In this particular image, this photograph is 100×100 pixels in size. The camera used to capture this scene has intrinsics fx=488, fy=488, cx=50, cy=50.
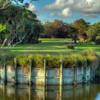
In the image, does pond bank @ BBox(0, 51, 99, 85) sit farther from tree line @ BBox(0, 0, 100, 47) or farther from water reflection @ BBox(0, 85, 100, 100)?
tree line @ BBox(0, 0, 100, 47)

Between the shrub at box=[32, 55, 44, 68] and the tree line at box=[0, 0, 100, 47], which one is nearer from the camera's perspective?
the shrub at box=[32, 55, 44, 68]

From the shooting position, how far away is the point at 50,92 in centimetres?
6053

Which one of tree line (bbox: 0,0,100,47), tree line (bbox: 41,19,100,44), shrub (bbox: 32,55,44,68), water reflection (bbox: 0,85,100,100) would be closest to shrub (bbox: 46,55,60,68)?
shrub (bbox: 32,55,44,68)

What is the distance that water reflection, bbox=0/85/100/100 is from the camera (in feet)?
188

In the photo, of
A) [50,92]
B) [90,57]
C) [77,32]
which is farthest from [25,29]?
[77,32]

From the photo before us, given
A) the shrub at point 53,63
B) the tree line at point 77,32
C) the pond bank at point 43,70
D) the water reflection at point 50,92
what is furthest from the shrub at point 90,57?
the tree line at point 77,32

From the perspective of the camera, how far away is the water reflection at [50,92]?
57.3 meters

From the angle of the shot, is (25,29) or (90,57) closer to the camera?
(90,57)

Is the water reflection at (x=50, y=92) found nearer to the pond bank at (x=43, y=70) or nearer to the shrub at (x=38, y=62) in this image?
the pond bank at (x=43, y=70)

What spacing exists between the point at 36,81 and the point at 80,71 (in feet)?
20.5

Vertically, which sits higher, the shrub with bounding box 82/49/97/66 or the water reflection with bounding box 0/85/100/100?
the shrub with bounding box 82/49/97/66

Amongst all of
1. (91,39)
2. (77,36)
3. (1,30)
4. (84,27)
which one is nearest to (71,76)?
(1,30)

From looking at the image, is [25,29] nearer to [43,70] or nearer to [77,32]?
[43,70]

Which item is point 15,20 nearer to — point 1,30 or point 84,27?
point 1,30
